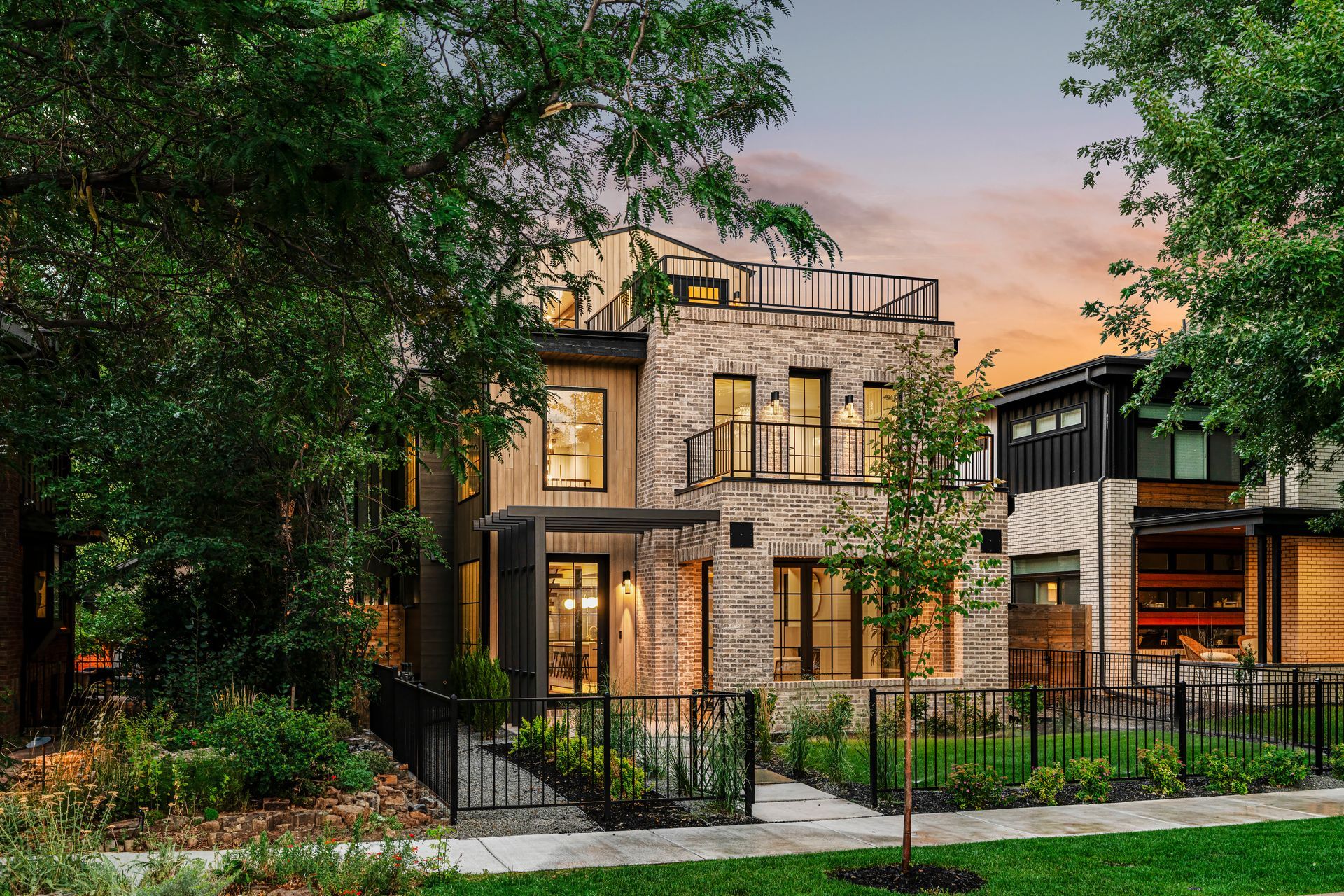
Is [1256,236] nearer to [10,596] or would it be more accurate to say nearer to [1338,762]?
[1338,762]

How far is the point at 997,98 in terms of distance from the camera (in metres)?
17.2

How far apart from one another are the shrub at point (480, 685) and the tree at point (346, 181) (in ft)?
23.3

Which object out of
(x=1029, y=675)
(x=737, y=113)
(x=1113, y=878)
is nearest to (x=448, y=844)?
(x=1113, y=878)

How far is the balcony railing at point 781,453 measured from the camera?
65.6 ft

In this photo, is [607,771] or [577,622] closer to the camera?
[607,771]

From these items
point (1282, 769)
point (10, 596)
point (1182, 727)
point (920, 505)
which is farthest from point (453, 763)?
point (1282, 769)

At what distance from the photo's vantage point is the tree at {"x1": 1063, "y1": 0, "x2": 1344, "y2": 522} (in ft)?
46.3

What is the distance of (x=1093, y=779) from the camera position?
40.9 ft

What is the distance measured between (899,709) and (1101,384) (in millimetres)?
12848

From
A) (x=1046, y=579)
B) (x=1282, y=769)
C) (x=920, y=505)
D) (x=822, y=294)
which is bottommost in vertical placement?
(x=1282, y=769)

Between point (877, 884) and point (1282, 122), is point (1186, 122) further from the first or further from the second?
point (877, 884)

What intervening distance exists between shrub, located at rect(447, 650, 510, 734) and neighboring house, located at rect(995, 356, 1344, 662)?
11.5 metres

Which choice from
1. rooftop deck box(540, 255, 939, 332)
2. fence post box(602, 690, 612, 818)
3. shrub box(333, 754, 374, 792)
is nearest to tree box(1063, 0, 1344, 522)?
rooftop deck box(540, 255, 939, 332)

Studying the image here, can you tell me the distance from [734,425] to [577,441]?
3.04 meters
